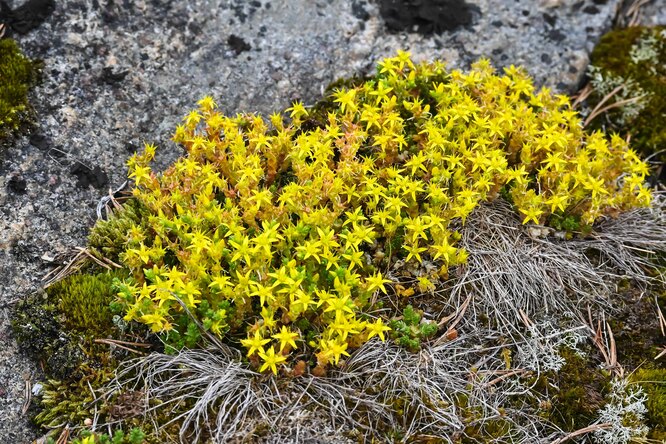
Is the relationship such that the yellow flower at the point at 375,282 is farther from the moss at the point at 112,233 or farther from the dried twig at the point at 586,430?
the moss at the point at 112,233

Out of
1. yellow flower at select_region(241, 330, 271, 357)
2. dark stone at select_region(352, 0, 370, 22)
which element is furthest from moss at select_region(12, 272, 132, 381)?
dark stone at select_region(352, 0, 370, 22)

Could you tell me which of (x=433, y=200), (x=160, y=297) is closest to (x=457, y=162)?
(x=433, y=200)

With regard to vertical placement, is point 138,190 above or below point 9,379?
above

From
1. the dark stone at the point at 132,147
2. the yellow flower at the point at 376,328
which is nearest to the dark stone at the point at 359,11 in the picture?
the dark stone at the point at 132,147

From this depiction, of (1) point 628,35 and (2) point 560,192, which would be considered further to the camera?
(1) point 628,35

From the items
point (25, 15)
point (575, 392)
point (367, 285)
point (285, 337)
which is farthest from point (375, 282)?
point (25, 15)

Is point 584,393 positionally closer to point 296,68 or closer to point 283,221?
point 283,221
